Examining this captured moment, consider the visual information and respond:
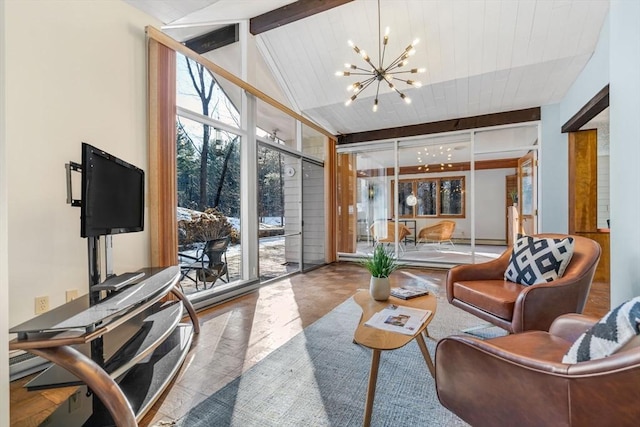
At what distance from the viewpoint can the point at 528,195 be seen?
5289 mm

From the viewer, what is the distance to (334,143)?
6.10 meters

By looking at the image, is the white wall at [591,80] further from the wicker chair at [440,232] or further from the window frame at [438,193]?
the window frame at [438,193]

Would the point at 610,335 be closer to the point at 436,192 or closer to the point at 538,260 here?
the point at 538,260

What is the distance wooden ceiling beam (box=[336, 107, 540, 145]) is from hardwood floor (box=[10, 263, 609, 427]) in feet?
8.80

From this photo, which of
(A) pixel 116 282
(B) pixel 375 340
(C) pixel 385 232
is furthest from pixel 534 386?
(C) pixel 385 232

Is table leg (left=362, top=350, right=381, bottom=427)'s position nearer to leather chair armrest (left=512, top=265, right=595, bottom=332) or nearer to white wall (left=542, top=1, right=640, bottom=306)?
leather chair armrest (left=512, top=265, right=595, bottom=332)

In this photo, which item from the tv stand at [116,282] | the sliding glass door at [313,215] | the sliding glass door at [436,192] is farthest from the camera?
the sliding glass door at [313,215]

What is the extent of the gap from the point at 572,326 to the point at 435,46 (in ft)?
11.7

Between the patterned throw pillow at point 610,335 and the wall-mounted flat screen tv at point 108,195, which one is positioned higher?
the wall-mounted flat screen tv at point 108,195

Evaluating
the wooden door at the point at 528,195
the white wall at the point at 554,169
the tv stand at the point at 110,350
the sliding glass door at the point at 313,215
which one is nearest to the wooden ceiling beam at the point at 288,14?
the sliding glass door at the point at 313,215

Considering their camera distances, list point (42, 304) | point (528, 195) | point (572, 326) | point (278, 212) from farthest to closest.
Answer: point (528, 195), point (278, 212), point (42, 304), point (572, 326)

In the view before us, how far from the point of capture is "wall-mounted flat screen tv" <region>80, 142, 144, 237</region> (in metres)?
1.61

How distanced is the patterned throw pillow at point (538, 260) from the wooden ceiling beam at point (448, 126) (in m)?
3.22

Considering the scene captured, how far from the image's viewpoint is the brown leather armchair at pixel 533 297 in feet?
6.31
